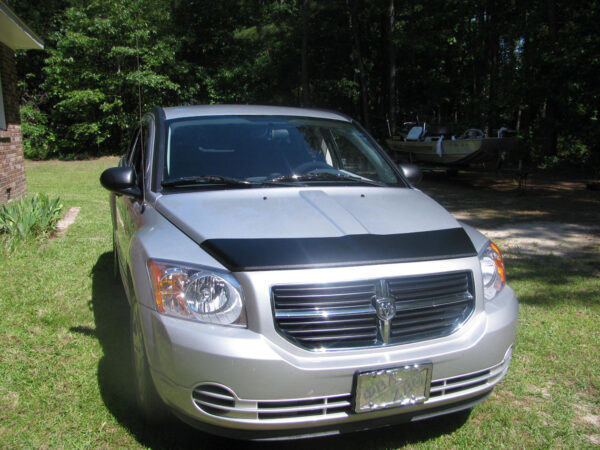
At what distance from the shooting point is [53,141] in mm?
25234

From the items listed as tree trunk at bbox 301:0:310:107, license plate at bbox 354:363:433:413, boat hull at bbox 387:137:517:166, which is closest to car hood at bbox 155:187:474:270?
license plate at bbox 354:363:433:413

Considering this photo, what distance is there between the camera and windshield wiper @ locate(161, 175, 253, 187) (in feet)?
9.82

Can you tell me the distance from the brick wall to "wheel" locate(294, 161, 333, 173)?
7.81 metres

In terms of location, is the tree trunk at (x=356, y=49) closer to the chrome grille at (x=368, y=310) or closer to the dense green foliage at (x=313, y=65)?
the dense green foliage at (x=313, y=65)

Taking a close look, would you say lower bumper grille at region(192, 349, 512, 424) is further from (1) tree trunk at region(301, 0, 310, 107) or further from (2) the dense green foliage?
(1) tree trunk at region(301, 0, 310, 107)

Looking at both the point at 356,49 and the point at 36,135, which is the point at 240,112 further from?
the point at 356,49

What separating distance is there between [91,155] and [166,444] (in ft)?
85.3

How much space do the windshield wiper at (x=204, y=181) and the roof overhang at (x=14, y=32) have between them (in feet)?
23.8

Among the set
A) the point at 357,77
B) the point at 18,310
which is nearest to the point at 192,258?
the point at 18,310

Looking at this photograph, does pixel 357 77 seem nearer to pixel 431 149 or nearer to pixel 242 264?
pixel 431 149

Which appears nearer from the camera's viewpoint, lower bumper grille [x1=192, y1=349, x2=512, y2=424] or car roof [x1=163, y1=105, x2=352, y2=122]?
lower bumper grille [x1=192, y1=349, x2=512, y2=424]

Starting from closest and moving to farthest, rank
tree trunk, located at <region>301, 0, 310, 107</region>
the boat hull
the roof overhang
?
the roof overhang
the boat hull
tree trunk, located at <region>301, 0, 310, 107</region>

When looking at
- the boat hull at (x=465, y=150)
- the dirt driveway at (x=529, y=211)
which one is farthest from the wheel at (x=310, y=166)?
the boat hull at (x=465, y=150)

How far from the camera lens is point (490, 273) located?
104 inches
